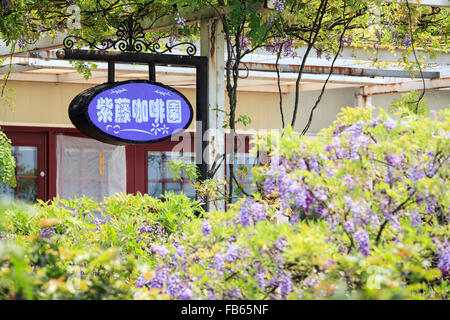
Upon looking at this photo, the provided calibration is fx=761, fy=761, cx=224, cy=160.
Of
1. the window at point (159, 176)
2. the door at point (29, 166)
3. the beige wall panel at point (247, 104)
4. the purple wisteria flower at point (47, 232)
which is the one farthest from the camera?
the window at point (159, 176)

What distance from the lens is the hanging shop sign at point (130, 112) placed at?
462 centimetres

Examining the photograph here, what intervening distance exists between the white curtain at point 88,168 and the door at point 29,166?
7.9 inches

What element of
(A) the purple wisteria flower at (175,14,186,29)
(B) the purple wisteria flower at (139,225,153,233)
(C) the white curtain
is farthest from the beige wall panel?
(B) the purple wisteria flower at (139,225,153,233)

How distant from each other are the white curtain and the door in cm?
20

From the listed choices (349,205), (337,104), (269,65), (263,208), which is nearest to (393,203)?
(349,205)

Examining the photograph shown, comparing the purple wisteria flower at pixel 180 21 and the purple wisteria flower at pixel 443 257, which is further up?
the purple wisteria flower at pixel 180 21

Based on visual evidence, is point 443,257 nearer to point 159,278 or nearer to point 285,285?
point 285,285

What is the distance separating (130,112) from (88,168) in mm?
4903

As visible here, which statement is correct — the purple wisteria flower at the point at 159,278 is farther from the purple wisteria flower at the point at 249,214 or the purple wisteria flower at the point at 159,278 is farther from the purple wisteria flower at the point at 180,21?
the purple wisteria flower at the point at 180,21

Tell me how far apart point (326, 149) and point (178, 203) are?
169cm

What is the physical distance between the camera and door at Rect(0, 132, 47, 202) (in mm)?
9117

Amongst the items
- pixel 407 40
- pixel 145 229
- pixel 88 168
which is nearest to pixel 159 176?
pixel 88 168

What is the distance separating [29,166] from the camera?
9180 mm

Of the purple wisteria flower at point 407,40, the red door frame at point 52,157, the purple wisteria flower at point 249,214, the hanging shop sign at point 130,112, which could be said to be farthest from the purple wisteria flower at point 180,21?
the red door frame at point 52,157
